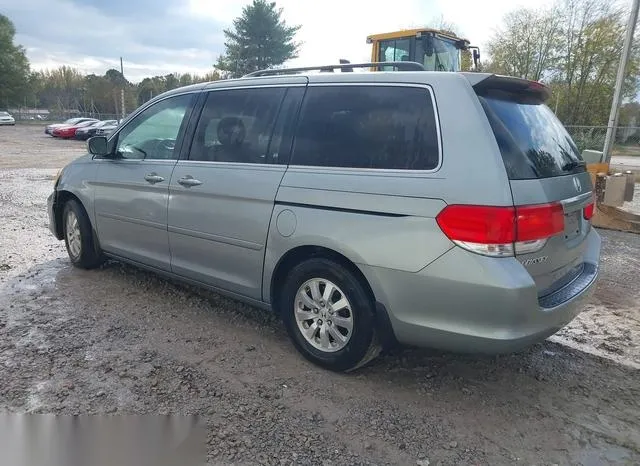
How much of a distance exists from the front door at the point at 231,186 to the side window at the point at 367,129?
6.8 inches

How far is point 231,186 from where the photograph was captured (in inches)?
140

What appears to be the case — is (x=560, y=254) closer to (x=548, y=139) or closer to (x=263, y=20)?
(x=548, y=139)

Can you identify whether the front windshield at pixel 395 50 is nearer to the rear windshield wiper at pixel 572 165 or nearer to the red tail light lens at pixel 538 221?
the rear windshield wiper at pixel 572 165

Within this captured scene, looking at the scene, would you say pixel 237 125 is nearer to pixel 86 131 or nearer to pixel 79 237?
pixel 79 237

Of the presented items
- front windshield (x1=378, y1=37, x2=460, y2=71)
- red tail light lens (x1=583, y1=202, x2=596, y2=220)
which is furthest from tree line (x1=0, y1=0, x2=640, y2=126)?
red tail light lens (x1=583, y1=202, x2=596, y2=220)

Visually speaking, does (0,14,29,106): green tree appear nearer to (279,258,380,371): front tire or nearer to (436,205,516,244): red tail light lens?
(279,258,380,371): front tire

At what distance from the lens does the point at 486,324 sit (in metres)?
2.60

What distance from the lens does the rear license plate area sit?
2.91 meters

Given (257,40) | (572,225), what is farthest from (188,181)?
(257,40)

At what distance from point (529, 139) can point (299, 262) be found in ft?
5.25

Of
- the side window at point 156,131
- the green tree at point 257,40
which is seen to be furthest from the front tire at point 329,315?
the green tree at point 257,40

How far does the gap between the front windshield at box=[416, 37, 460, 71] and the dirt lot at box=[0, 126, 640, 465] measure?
27.9 feet

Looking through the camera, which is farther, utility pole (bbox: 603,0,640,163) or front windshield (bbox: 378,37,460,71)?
front windshield (bbox: 378,37,460,71)

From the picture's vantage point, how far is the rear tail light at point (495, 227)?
2514 millimetres
